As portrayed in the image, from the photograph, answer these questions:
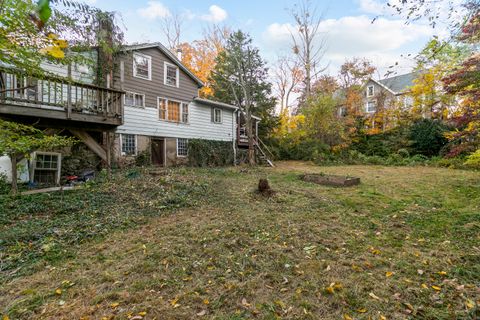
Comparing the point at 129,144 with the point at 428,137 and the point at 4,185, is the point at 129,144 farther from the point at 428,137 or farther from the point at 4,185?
the point at 428,137

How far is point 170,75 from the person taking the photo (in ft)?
45.3

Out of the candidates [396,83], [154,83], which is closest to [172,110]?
[154,83]

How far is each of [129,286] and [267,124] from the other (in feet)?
60.7

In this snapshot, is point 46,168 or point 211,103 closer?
point 46,168

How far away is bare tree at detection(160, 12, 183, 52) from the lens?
22.1 metres

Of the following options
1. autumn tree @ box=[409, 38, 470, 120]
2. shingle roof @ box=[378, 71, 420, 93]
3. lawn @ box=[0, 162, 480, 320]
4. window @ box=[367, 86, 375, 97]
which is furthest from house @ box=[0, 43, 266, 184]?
shingle roof @ box=[378, 71, 420, 93]

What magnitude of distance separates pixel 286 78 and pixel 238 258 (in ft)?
83.3

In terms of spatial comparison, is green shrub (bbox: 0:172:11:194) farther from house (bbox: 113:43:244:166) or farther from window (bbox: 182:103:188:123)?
window (bbox: 182:103:188:123)

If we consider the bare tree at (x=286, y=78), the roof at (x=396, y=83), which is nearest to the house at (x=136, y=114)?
the bare tree at (x=286, y=78)

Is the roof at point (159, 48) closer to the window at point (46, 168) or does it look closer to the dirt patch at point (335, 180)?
the window at point (46, 168)

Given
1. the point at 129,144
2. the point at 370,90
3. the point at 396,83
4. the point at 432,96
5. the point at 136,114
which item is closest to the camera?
the point at 129,144

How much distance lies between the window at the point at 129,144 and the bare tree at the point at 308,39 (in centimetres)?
1448

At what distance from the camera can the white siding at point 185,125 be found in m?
12.0

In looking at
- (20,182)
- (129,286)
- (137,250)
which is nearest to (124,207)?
(137,250)
